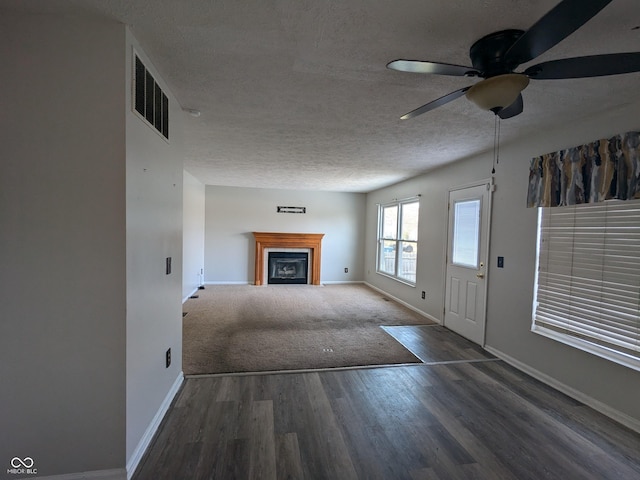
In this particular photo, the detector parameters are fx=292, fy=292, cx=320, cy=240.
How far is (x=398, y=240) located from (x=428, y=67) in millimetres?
4619

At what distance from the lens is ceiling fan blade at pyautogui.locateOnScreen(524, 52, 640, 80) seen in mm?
1188

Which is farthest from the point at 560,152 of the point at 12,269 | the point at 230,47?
the point at 12,269

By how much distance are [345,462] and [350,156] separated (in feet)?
10.3

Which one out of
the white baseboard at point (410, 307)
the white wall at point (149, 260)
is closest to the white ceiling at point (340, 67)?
the white wall at point (149, 260)

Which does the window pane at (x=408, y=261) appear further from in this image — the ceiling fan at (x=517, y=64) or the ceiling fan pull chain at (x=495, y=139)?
the ceiling fan at (x=517, y=64)

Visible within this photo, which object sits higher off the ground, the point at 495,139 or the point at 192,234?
the point at 495,139

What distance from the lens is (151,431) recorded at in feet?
6.02

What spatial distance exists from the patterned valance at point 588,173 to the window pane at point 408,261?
249 cm

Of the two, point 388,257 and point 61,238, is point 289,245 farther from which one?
point 61,238

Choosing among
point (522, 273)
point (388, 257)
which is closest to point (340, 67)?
point (522, 273)

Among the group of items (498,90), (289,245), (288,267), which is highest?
(498,90)

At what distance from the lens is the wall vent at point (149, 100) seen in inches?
61.4

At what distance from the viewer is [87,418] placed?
1.47 m

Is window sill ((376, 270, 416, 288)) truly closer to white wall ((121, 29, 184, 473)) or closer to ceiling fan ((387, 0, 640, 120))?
white wall ((121, 29, 184, 473))
